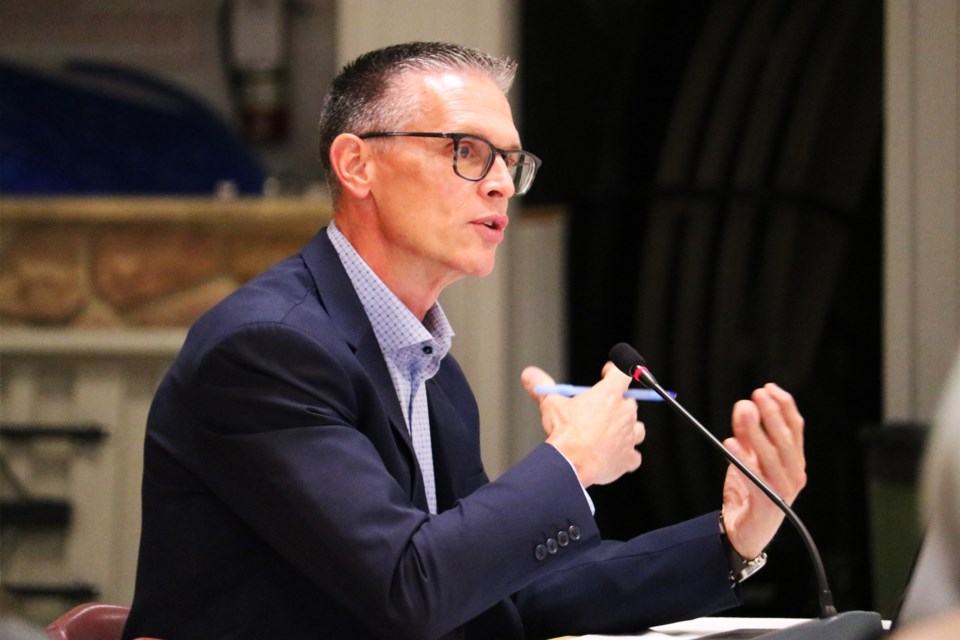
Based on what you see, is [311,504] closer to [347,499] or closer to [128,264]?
[347,499]

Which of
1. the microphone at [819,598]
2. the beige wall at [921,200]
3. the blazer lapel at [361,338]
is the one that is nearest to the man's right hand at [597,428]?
the microphone at [819,598]

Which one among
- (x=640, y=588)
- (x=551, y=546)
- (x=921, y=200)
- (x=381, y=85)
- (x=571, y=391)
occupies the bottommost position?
(x=640, y=588)

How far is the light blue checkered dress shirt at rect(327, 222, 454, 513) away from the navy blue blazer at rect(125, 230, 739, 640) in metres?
0.04

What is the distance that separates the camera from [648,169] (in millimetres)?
3250

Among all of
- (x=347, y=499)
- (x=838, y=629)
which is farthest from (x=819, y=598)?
(x=347, y=499)

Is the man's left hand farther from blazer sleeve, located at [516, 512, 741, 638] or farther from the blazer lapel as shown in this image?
the blazer lapel

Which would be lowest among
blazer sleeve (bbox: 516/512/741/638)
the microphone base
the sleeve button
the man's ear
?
blazer sleeve (bbox: 516/512/741/638)

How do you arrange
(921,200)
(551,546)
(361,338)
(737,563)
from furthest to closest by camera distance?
(921,200), (737,563), (361,338), (551,546)

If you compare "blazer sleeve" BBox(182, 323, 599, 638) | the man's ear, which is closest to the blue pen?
"blazer sleeve" BBox(182, 323, 599, 638)

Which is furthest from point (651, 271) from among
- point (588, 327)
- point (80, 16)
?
point (80, 16)

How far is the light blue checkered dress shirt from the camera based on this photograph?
136cm

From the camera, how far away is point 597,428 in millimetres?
1252

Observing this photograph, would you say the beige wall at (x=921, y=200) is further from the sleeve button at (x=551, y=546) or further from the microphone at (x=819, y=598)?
the sleeve button at (x=551, y=546)

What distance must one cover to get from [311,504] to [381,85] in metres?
0.54
